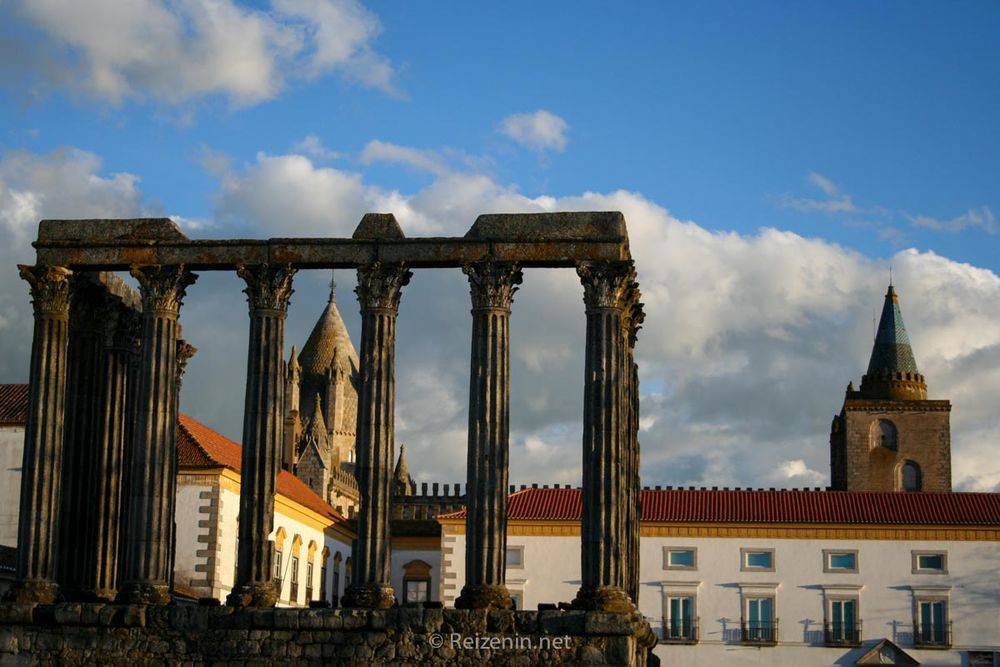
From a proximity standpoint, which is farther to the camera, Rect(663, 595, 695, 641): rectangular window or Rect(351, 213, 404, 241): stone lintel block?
Rect(663, 595, 695, 641): rectangular window

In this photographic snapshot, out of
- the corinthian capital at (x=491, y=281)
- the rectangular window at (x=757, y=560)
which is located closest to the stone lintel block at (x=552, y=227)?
the corinthian capital at (x=491, y=281)

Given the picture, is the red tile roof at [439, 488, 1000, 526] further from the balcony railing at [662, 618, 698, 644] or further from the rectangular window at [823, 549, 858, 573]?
the balcony railing at [662, 618, 698, 644]

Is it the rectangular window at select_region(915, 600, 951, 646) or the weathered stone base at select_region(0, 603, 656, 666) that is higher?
the rectangular window at select_region(915, 600, 951, 646)

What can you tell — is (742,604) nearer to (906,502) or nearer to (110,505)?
(906,502)

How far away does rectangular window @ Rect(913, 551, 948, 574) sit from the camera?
69875mm

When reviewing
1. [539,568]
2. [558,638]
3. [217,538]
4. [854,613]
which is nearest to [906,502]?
[854,613]

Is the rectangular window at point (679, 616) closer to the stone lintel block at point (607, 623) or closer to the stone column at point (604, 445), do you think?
the stone column at point (604, 445)

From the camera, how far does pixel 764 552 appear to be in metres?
70.5

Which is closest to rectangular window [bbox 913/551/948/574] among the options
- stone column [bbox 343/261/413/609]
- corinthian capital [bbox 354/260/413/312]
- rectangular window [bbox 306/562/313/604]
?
rectangular window [bbox 306/562/313/604]

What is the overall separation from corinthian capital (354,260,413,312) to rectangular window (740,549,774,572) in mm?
38898

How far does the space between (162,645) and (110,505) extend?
5291 millimetres

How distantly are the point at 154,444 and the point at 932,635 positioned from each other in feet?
146

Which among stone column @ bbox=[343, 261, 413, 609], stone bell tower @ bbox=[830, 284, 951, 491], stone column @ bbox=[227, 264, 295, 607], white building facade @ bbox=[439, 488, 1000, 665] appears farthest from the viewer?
stone bell tower @ bbox=[830, 284, 951, 491]

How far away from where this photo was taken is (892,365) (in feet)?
382
